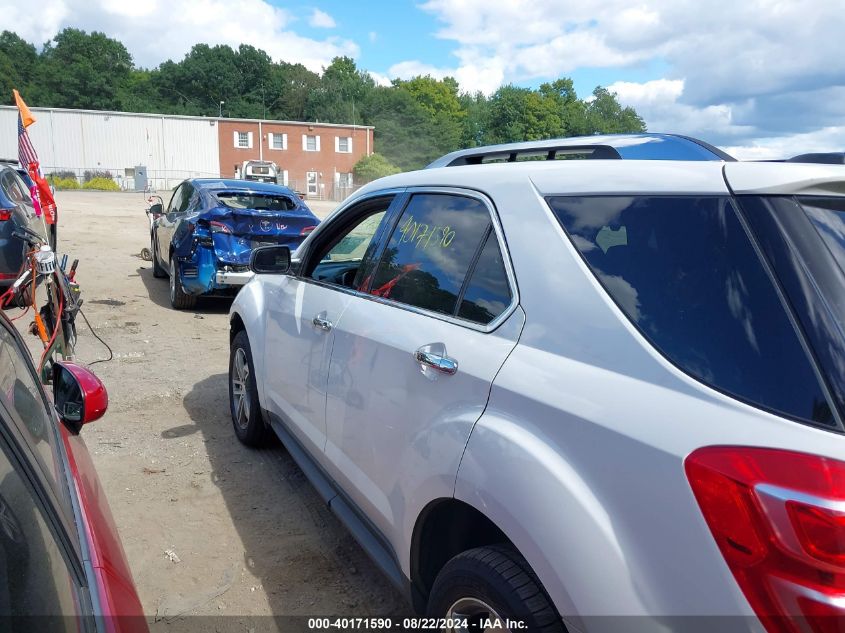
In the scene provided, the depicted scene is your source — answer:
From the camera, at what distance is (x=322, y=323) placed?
10.1 feet

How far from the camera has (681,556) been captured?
139 centimetres

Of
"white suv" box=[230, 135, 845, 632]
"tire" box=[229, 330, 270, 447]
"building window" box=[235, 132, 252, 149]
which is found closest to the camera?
"white suv" box=[230, 135, 845, 632]

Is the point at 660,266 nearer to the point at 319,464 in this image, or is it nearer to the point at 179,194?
the point at 319,464

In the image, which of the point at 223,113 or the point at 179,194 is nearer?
the point at 179,194

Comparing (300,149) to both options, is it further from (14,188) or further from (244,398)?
(244,398)

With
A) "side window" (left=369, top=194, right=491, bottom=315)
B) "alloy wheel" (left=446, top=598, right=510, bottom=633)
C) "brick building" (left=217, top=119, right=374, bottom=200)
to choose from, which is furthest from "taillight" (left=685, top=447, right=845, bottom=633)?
"brick building" (left=217, top=119, right=374, bottom=200)

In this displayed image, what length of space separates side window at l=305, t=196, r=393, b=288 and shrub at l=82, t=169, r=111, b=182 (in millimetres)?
56252

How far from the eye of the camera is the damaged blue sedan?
26.6ft

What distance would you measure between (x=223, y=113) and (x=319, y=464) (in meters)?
95.2

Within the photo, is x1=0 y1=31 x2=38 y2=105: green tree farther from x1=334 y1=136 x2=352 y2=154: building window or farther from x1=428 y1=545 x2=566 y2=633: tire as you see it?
x1=428 y1=545 x2=566 y2=633: tire

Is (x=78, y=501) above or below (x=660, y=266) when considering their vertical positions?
Result: below

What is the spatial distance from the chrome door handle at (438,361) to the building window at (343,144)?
58.3 m

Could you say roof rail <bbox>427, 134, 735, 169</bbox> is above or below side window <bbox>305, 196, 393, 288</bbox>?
above

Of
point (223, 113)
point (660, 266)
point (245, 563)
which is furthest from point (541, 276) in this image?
point (223, 113)
